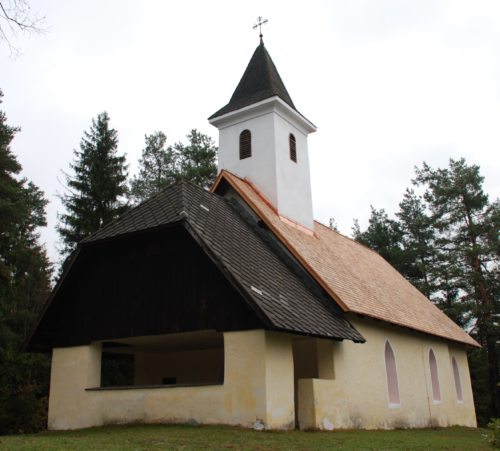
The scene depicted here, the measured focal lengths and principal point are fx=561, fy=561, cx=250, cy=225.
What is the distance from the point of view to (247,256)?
46.4 ft

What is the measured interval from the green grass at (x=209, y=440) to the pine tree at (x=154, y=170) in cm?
2688

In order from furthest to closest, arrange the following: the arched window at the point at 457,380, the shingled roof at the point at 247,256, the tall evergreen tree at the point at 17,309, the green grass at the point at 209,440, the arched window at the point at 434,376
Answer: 1. the arched window at the point at 457,380
2. the arched window at the point at 434,376
3. the tall evergreen tree at the point at 17,309
4. the shingled roof at the point at 247,256
5. the green grass at the point at 209,440

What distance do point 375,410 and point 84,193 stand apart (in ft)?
70.9

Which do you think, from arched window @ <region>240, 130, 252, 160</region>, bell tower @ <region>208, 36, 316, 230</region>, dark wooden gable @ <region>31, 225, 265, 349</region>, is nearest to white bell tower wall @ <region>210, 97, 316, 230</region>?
bell tower @ <region>208, 36, 316, 230</region>

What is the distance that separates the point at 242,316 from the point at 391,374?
25.2 feet

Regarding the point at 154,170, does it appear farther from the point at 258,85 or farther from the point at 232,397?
the point at 232,397

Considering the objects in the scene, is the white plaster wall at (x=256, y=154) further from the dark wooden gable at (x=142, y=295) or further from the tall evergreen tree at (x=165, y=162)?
the tall evergreen tree at (x=165, y=162)

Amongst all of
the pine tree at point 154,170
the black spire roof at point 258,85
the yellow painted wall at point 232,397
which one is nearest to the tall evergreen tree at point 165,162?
the pine tree at point 154,170

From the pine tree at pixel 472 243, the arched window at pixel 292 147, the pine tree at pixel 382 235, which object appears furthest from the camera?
the pine tree at pixel 382 235

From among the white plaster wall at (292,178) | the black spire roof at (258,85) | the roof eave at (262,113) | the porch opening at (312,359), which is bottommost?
the porch opening at (312,359)

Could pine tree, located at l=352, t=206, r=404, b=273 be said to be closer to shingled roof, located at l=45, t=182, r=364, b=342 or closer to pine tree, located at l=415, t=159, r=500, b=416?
pine tree, located at l=415, t=159, r=500, b=416

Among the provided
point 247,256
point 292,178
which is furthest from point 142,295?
point 292,178

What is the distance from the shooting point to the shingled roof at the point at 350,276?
16.0 meters

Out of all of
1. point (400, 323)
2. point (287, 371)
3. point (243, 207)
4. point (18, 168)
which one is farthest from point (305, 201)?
point (18, 168)
